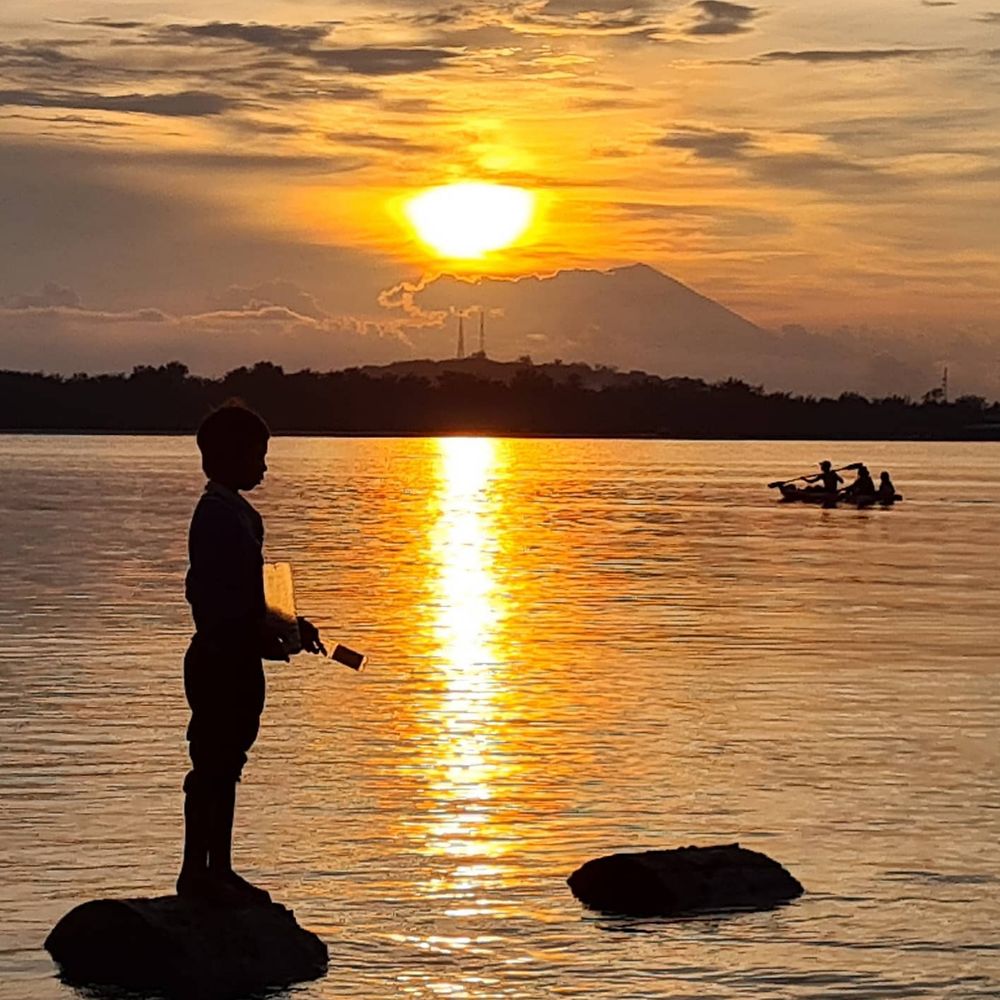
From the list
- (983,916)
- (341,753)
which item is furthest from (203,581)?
(341,753)

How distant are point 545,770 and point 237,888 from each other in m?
6.04

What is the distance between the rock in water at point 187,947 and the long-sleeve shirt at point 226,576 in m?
1.29

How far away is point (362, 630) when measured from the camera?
26969 mm

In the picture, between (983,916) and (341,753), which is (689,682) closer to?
(341,753)

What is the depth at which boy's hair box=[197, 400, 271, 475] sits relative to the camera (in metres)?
9.71

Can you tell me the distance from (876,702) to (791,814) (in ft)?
19.0

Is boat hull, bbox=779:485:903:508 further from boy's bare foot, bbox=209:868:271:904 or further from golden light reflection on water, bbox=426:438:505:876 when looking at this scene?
boy's bare foot, bbox=209:868:271:904

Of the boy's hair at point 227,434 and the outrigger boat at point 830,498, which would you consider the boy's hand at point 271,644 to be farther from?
the outrigger boat at point 830,498

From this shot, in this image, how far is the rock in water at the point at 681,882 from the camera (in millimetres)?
11289

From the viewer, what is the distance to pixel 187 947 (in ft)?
31.5

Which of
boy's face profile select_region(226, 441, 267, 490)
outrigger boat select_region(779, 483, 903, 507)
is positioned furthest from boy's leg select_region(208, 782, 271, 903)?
outrigger boat select_region(779, 483, 903, 507)

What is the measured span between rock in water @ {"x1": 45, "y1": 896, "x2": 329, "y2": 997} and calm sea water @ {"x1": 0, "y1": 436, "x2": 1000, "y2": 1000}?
0.20 metres

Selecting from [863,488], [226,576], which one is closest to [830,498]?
[863,488]

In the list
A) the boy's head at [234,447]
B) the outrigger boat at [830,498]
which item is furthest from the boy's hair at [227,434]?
the outrigger boat at [830,498]
